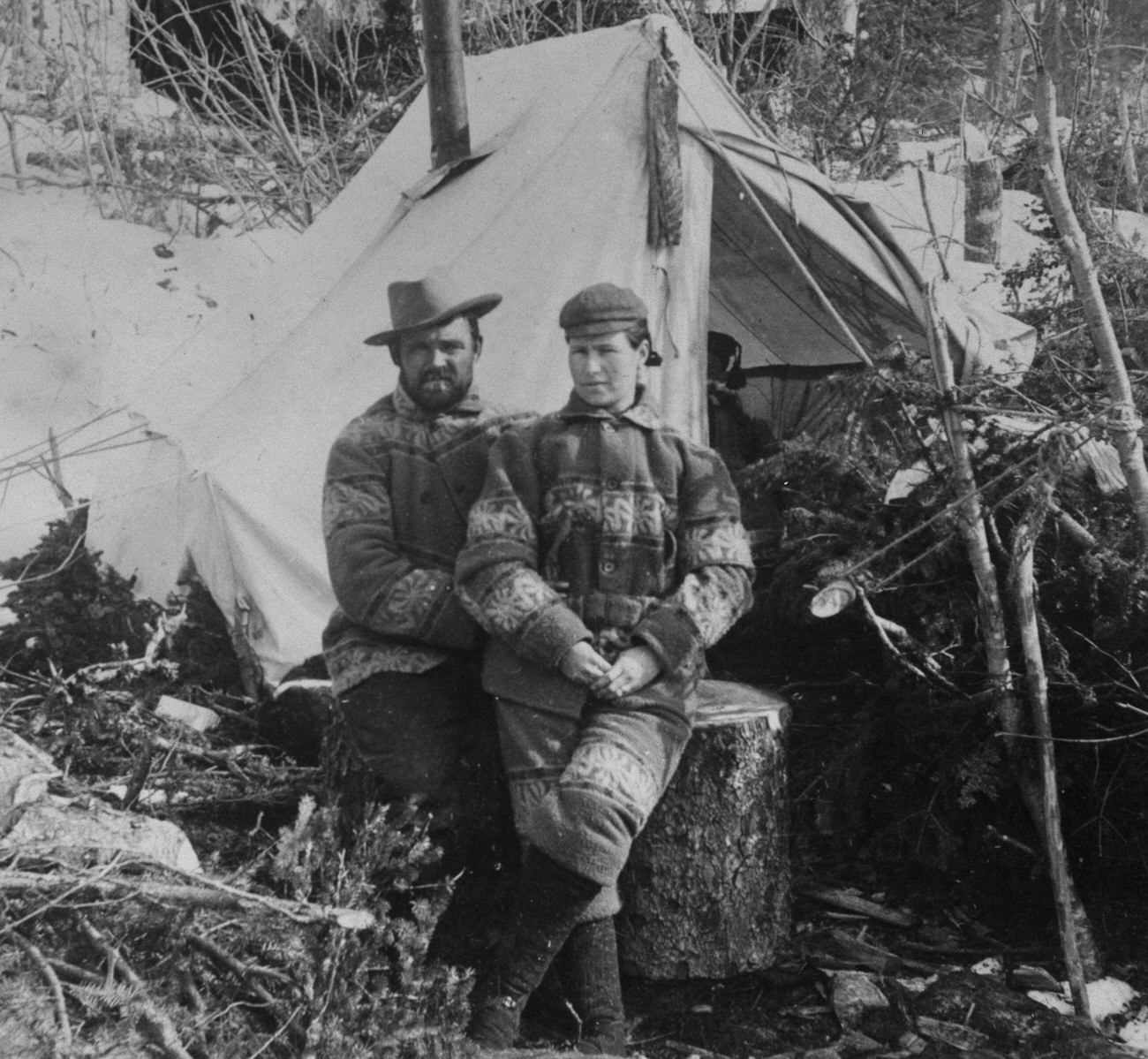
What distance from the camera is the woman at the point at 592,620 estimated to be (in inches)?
108

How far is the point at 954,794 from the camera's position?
3561 millimetres

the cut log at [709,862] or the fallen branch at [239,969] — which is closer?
the fallen branch at [239,969]

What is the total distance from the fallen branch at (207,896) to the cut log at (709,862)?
81cm

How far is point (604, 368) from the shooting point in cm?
307

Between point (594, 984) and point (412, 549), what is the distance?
111 centimetres

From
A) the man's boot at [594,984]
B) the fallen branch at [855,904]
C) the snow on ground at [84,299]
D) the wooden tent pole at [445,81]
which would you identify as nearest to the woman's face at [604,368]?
the man's boot at [594,984]

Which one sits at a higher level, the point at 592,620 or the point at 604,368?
the point at 604,368

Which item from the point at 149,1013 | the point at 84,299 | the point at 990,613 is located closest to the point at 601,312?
the point at 990,613

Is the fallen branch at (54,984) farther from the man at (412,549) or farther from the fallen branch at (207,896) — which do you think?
the man at (412,549)

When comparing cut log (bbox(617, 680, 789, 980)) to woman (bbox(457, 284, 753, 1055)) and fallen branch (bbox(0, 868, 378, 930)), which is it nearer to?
woman (bbox(457, 284, 753, 1055))

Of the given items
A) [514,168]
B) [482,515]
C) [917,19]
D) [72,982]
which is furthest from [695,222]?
[917,19]

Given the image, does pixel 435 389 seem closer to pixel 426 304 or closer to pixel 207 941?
pixel 426 304

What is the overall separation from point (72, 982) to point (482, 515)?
4.14 feet

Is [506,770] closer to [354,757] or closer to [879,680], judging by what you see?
[354,757]
